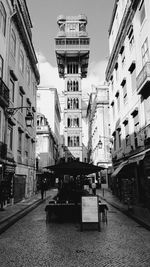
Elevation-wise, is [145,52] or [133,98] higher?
[145,52]

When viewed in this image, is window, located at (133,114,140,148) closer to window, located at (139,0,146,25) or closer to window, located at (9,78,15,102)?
window, located at (139,0,146,25)

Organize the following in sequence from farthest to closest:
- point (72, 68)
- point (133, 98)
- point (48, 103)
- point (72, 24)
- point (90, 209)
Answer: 1. point (72, 24)
2. point (72, 68)
3. point (48, 103)
4. point (133, 98)
5. point (90, 209)

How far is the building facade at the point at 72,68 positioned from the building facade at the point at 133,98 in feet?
154

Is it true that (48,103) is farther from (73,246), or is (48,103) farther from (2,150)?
(73,246)

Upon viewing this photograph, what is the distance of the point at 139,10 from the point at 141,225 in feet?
46.9

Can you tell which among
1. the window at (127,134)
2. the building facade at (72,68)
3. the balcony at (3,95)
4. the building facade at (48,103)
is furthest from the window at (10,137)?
the building facade at (72,68)

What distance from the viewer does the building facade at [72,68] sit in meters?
73.1

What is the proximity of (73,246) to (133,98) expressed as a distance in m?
13.3

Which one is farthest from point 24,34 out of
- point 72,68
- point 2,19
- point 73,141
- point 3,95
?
point 72,68

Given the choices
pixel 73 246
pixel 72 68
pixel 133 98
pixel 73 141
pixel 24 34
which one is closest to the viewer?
pixel 73 246

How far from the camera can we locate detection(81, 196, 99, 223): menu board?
27.5 feet

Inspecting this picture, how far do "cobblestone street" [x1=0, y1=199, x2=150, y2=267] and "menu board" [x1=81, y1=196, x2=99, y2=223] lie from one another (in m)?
0.45

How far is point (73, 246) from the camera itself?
6.36 meters

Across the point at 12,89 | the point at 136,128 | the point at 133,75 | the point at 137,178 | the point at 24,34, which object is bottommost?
the point at 137,178
